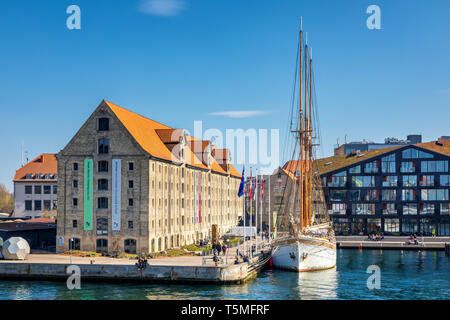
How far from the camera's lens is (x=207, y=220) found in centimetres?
11081

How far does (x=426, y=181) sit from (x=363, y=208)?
1445 centimetres

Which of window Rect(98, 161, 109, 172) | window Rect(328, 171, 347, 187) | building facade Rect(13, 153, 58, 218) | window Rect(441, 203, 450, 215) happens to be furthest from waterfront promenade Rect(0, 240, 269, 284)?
window Rect(441, 203, 450, 215)

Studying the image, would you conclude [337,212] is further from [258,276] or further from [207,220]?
[258,276]

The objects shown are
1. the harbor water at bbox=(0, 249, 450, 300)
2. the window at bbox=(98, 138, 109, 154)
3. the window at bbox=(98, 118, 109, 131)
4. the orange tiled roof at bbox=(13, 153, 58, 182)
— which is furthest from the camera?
the orange tiled roof at bbox=(13, 153, 58, 182)

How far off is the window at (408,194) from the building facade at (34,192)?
75.8 metres

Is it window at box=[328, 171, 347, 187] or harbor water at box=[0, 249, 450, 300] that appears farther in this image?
window at box=[328, 171, 347, 187]

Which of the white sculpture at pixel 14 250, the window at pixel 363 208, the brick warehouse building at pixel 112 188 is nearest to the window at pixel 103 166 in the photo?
the brick warehouse building at pixel 112 188

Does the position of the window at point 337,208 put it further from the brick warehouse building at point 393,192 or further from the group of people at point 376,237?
the group of people at point 376,237

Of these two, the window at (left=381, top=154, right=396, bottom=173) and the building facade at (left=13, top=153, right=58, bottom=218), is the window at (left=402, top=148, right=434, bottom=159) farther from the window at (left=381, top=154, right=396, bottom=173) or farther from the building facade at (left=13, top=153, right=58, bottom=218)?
the building facade at (left=13, top=153, right=58, bottom=218)

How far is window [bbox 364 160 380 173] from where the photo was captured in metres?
124

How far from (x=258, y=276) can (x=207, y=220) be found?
43149mm

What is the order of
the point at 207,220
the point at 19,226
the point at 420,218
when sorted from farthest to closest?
the point at 420,218 < the point at 207,220 < the point at 19,226

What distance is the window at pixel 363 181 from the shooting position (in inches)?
4887
